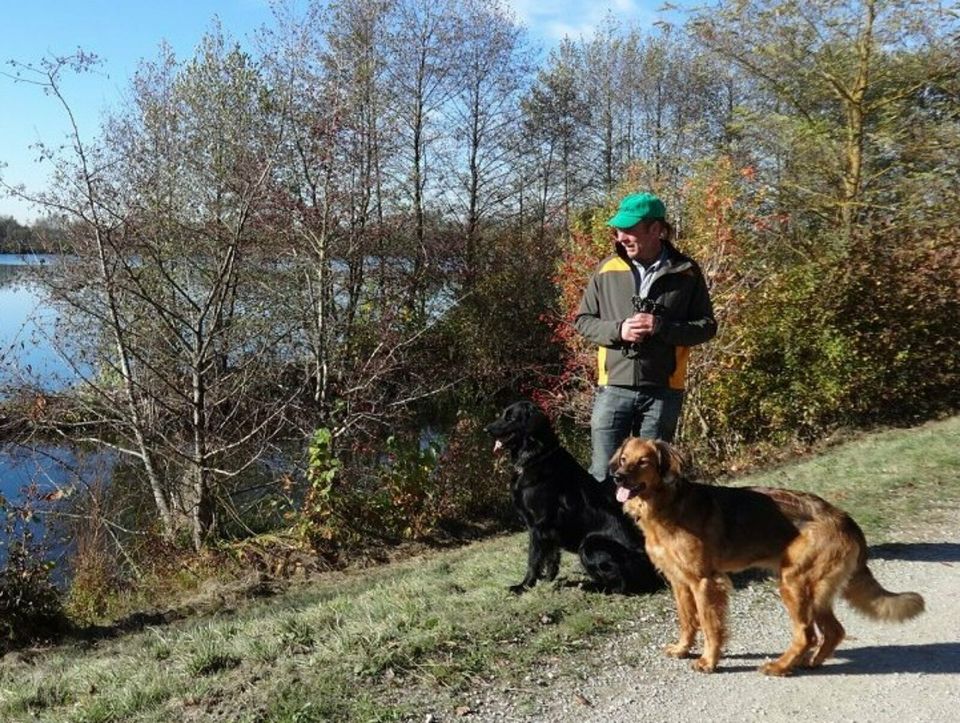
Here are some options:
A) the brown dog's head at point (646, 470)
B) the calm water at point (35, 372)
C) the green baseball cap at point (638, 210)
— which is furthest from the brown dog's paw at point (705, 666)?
the calm water at point (35, 372)

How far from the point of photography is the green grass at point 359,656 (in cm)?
371

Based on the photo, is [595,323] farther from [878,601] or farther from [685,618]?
[878,601]

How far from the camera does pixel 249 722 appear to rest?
3.46 meters

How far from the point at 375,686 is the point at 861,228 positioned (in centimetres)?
1124

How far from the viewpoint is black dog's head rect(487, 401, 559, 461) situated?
553 cm

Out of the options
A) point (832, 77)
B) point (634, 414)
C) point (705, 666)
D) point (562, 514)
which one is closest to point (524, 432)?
point (562, 514)

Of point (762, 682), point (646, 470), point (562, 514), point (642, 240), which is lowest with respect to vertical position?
point (762, 682)

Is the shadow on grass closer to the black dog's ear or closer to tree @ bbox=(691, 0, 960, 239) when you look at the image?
the black dog's ear

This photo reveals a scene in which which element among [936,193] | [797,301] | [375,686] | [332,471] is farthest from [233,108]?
[375,686]

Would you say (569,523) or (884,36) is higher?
(884,36)

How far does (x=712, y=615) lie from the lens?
150 inches

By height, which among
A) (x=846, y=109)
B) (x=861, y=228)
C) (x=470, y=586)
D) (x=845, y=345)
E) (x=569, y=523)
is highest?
(x=846, y=109)

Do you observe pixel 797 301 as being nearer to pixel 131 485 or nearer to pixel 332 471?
pixel 332 471

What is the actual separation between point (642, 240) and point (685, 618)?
2.05m
